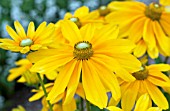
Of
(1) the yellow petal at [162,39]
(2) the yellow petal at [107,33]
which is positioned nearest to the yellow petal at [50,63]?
(2) the yellow petal at [107,33]

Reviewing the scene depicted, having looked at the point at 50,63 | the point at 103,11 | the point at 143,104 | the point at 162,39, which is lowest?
the point at 143,104

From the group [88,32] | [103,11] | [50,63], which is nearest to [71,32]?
[88,32]

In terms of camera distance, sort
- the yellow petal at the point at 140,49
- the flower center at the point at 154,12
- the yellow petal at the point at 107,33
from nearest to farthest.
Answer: the yellow petal at the point at 107,33, the yellow petal at the point at 140,49, the flower center at the point at 154,12

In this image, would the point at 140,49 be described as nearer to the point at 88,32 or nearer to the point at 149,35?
the point at 149,35

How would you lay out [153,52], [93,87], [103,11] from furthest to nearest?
[103,11] → [153,52] → [93,87]

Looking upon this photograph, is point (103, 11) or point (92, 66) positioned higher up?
point (103, 11)

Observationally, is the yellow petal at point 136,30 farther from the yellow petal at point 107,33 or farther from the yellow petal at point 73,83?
the yellow petal at point 73,83

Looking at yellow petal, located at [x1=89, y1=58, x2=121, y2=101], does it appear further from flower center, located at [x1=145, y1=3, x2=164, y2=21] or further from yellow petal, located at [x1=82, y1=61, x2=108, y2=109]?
flower center, located at [x1=145, y1=3, x2=164, y2=21]

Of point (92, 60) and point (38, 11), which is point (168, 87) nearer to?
point (92, 60)
